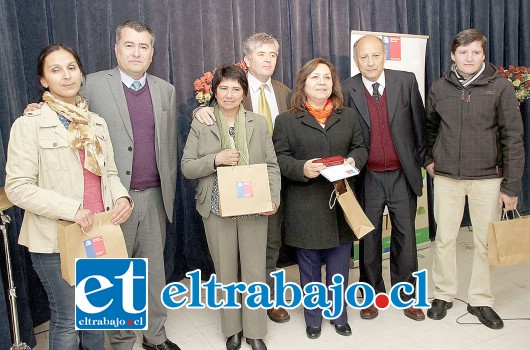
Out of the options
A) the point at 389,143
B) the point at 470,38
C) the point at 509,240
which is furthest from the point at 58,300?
the point at 470,38

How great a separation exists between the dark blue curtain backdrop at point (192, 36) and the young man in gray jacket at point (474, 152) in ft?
4.72

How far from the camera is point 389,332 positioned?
2.71 m

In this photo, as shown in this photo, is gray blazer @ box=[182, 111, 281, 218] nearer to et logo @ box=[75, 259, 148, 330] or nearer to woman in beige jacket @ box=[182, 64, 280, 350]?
woman in beige jacket @ box=[182, 64, 280, 350]

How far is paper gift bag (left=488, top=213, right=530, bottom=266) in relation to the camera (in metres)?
2.54

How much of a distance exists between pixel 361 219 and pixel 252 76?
3.52 feet

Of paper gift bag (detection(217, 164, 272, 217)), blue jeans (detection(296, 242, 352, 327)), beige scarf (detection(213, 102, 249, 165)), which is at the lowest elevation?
blue jeans (detection(296, 242, 352, 327))

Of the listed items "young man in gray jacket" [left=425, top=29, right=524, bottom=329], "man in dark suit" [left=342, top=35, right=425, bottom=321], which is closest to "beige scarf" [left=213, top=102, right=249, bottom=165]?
"man in dark suit" [left=342, top=35, right=425, bottom=321]

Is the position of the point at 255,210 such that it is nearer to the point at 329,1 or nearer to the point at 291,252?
the point at 291,252

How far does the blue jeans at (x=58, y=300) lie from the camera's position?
194 centimetres

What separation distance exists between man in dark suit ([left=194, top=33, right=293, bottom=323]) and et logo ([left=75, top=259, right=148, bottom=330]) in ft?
2.62

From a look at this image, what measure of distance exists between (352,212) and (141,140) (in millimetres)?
1110

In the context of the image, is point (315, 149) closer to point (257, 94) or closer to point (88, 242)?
point (257, 94)

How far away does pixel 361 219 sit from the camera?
2428mm

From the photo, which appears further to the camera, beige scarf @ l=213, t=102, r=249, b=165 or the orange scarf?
the orange scarf
